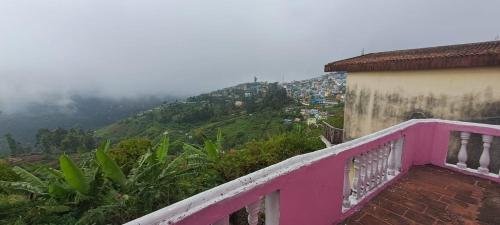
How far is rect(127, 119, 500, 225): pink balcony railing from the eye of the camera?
64.6 inches

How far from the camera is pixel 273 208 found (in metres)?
2.17

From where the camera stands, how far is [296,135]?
20.9ft

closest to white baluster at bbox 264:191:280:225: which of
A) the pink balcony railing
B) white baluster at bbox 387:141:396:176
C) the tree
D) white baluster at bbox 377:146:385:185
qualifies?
the pink balcony railing

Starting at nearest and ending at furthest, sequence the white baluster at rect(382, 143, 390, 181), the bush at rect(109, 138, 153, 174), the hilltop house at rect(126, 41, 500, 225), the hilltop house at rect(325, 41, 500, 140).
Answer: the hilltop house at rect(126, 41, 500, 225) < the white baluster at rect(382, 143, 390, 181) < the hilltop house at rect(325, 41, 500, 140) < the bush at rect(109, 138, 153, 174)

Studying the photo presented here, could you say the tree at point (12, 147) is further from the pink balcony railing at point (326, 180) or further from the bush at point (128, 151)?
the pink balcony railing at point (326, 180)

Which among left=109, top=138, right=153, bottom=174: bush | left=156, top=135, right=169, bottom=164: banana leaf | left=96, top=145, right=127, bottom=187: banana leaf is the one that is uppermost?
left=96, top=145, right=127, bottom=187: banana leaf

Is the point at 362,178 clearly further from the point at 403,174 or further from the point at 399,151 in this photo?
the point at 403,174

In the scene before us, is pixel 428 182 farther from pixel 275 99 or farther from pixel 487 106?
pixel 275 99

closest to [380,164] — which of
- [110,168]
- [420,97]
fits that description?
[110,168]

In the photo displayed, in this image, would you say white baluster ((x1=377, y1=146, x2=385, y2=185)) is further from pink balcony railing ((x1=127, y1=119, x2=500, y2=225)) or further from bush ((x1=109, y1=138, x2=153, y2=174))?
bush ((x1=109, y1=138, x2=153, y2=174))

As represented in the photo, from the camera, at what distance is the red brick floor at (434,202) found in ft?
10.2

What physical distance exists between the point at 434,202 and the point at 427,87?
16.7 ft

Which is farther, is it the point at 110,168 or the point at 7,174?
the point at 7,174

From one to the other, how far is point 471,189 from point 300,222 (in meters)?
3.23
